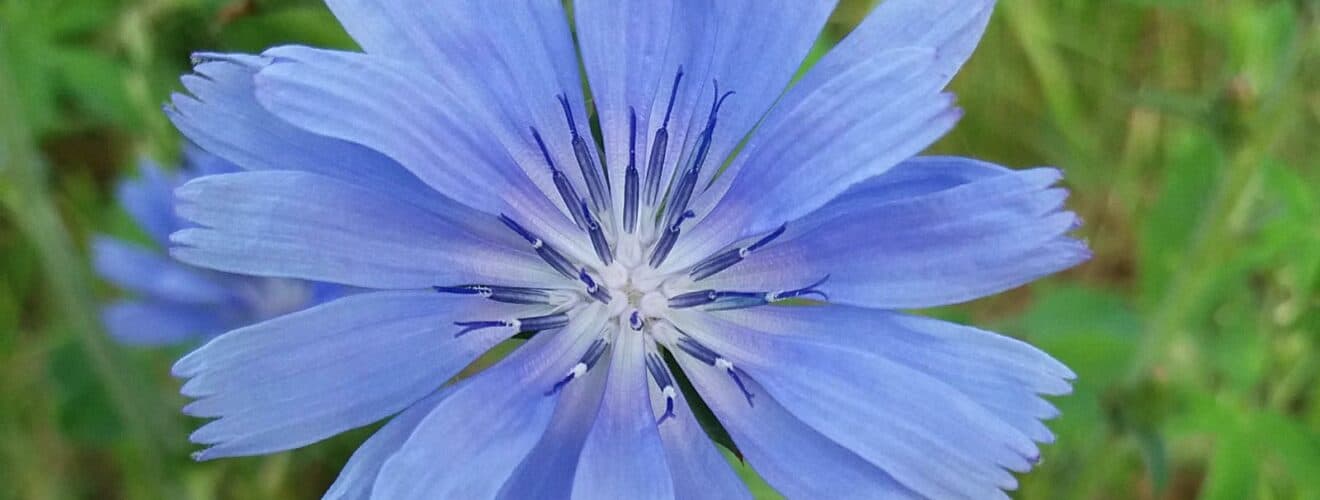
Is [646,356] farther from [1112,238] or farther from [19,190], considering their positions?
[1112,238]

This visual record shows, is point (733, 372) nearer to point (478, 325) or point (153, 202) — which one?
point (478, 325)

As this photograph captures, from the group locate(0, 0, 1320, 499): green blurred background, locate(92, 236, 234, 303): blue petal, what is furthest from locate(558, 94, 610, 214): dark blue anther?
locate(92, 236, 234, 303): blue petal

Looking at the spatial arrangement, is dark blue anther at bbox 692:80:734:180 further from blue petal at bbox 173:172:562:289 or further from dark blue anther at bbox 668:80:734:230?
blue petal at bbox 173:172:562:289

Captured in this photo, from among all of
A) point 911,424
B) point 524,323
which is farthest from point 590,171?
point 911,424

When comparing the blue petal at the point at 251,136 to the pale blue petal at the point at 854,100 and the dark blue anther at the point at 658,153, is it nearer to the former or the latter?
the dark blue anther at the point at 658,153

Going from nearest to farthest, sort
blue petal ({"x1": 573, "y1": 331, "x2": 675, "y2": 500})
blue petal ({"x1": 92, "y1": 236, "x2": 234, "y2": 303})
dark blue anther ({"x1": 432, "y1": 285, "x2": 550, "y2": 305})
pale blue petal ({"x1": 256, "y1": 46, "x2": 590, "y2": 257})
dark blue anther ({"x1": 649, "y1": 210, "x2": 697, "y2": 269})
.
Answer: pale blue petal ({"x1": 256, "y1": 46, "x2": 590, "y2": 257}) < blue petal ({"x1": 573, "y1": 331, "x2": 675, "y2": 500}) < dark blue anther ({"x1": 432, "y1": 285, "x2": 550, "y2": 305}) < dark blue anther ({"x1": 649, "y1": 210, "x2": 697, "y2": 269}) < blue petal ({"x1": 92, "y1": 236, "x2": 234, "y2": 303})

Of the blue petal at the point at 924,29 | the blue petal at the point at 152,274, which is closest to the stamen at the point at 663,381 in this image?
the blue petal at the point at 924,29

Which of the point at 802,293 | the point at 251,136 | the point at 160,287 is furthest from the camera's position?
the point at 160,287

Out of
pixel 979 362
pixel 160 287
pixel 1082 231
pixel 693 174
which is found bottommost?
pixel 160 287
